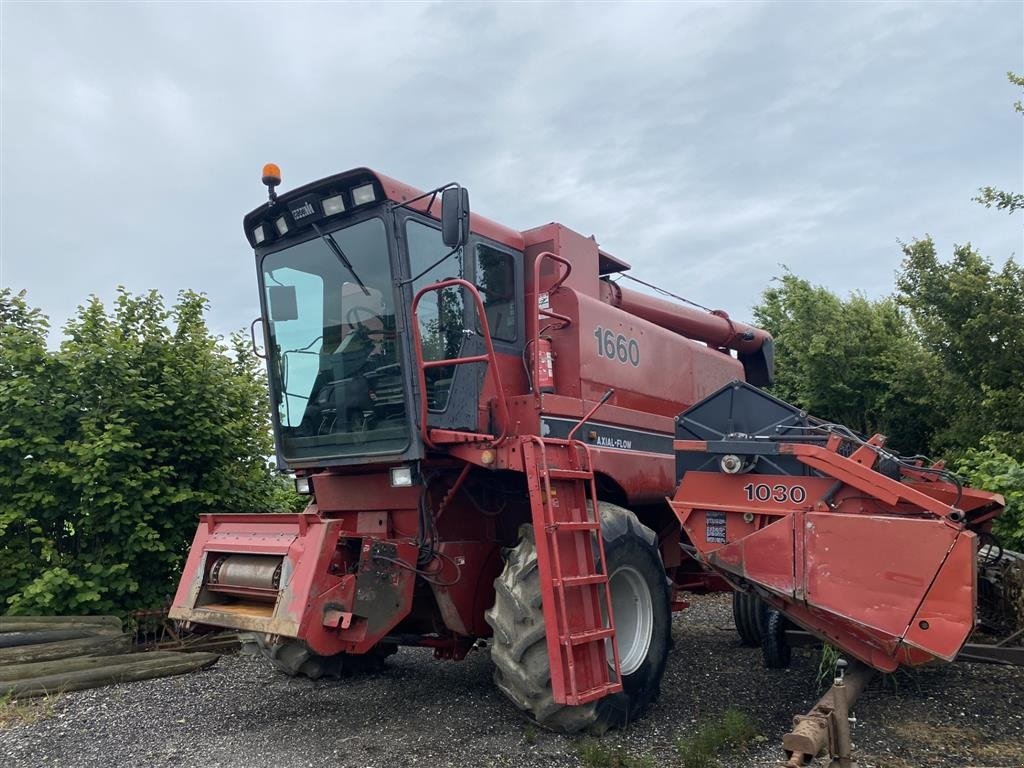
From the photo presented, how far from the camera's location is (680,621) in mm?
8539

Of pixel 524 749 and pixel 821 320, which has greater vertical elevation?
pixel 821 320

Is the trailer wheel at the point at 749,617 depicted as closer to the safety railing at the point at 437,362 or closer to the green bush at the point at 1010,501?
the green bush at the point at 1010,501

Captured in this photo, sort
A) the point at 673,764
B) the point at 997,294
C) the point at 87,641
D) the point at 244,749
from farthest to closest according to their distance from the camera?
the point at 997,294 → the point at 87,641 → the point at 244,749 → the point at 673,764

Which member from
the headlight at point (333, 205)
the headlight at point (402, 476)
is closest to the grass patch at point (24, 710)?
the headlight at point (402, 476)

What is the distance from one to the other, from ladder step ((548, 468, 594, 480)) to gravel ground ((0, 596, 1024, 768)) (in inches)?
58.3

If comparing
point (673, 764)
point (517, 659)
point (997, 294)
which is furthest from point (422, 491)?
point (997, 294)

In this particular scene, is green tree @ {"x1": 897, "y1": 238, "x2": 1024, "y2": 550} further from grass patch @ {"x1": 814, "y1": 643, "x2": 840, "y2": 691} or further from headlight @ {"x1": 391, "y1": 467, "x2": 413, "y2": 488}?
headlight @ {"x1": 391, "y1": 467, "x2": 413, "y2": 488}

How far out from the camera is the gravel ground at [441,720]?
4379 millimetres

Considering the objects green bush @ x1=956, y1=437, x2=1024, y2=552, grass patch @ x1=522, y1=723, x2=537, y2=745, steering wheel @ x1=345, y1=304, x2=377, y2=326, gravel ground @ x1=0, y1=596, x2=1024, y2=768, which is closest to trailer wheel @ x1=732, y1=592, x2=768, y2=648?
gravel ground @ x1=0, y1=596, x2=1024, y2=768

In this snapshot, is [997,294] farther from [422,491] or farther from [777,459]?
[422,491]

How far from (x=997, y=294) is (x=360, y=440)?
11.3 meters

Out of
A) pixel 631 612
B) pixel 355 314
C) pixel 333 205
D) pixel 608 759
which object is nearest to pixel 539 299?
pixel 355 314

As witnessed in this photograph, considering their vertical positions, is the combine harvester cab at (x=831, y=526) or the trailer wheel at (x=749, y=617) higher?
the combine harvester cab at (x=831, y=526)

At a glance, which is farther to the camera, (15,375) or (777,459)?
(15,375)
